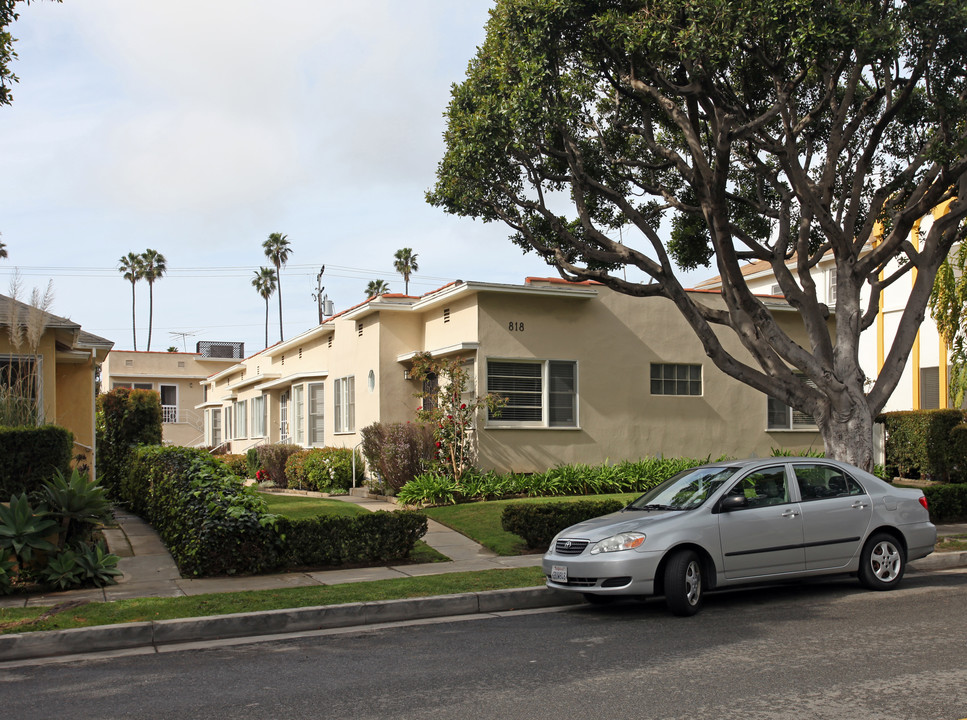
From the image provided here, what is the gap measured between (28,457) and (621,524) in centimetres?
702

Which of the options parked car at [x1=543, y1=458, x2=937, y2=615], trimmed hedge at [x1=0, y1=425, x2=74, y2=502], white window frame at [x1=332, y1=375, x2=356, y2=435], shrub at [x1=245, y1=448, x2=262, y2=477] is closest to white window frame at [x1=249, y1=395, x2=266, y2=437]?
shrub at [x1=245, y1=448, x2=262, y2=477]

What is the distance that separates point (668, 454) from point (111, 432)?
468 inches

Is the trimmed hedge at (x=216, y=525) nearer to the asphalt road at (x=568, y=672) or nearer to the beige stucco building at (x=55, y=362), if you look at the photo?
the beige stucco building at (x=55, y=362)

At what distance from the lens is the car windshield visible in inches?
377

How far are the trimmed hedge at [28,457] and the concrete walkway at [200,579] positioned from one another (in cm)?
148

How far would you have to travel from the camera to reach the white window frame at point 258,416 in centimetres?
3237

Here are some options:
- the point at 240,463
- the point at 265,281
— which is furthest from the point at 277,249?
the point at 240,463

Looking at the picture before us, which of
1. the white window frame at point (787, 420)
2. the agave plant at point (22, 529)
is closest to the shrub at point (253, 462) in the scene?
the white window frame at point (787, 420)

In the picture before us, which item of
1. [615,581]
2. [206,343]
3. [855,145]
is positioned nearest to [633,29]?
[855,145]

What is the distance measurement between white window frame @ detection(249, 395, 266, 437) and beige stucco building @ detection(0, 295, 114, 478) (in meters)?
13.1

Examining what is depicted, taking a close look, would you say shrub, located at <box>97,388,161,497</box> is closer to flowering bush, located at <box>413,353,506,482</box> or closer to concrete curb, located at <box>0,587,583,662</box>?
flowering bush, located at <box>413,353,506,482</box>

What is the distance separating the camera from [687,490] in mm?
9844

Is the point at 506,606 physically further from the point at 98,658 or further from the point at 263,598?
the point at 98,658

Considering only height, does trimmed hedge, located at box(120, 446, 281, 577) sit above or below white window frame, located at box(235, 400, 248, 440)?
below
